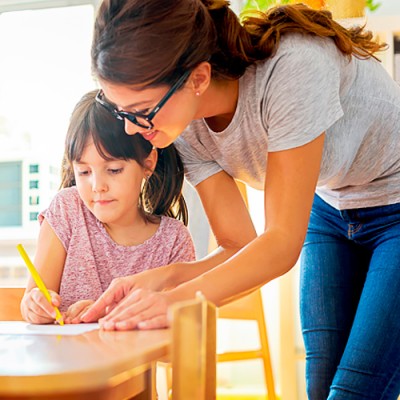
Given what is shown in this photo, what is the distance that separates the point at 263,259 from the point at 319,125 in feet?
0.79

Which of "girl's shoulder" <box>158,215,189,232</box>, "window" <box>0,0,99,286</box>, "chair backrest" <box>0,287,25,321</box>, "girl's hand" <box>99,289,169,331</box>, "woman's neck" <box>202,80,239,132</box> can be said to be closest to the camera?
"girl's hand" <box>99,289,169,331</box>

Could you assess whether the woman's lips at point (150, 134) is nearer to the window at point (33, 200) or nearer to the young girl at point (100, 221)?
the young girl at point (100, 221)

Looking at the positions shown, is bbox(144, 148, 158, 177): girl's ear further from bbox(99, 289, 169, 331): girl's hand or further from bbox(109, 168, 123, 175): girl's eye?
bbox(99, 289, 169, 331): girl's hand

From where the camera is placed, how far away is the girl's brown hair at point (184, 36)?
38.8 inches

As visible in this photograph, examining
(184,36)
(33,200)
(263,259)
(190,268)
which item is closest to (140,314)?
(263,259)

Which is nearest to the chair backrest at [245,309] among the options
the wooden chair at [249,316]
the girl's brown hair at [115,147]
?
the wooden chair at [249,316]

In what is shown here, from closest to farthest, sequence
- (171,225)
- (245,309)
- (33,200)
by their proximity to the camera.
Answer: (171,225)
(245,309)
(33,200)

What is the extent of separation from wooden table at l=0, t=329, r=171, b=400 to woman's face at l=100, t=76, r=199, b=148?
1.25 ft

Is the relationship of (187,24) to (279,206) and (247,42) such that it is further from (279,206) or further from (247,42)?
(279,206)

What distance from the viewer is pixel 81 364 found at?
22.2 inches

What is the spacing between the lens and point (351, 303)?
125cm

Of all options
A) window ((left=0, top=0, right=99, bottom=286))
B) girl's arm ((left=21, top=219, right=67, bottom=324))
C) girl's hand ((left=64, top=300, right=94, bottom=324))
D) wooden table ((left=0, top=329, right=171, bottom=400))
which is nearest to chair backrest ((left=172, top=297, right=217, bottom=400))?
wooden table ((left=0, top=329, right=171, bottom=400))

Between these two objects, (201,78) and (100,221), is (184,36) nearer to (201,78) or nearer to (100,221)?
(201,78)

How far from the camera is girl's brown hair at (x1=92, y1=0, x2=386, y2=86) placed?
98cm
